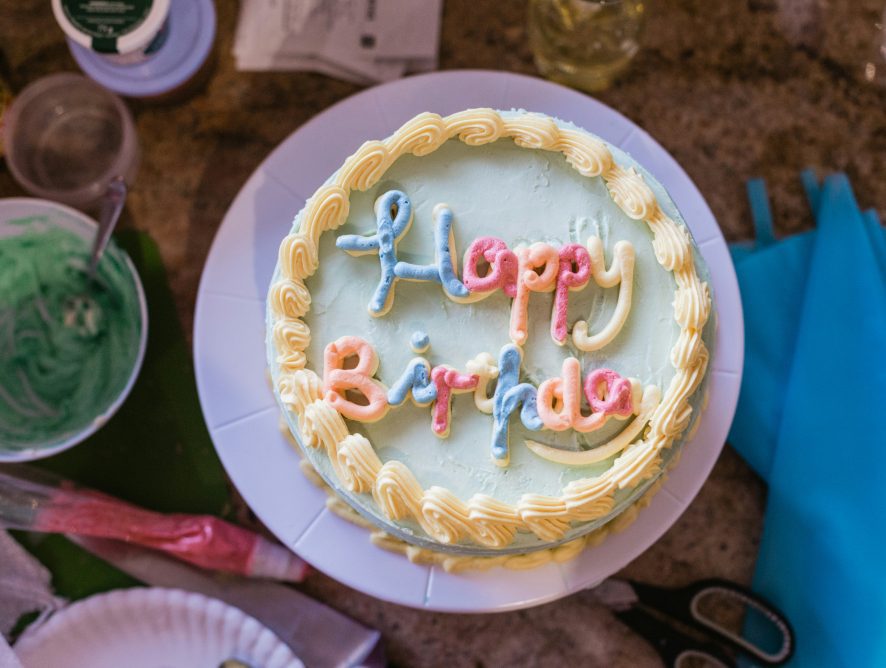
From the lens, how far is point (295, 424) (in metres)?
1.25

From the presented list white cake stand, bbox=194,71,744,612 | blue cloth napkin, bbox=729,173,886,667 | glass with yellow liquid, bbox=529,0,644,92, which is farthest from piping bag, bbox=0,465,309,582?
glass with yellow liquid, bbox=529,0,644,92

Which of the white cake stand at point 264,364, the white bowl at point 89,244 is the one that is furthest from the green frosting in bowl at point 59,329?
the white cake stand at point 264,364

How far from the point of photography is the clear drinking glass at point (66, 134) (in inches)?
64.3

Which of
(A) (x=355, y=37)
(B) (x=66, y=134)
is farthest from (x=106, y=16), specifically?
(A) (x=355, y=37)

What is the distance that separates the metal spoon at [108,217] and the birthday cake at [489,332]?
432mm

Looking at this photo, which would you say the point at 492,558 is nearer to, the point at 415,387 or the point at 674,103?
the point at 415,387

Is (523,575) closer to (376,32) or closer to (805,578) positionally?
(805,578)

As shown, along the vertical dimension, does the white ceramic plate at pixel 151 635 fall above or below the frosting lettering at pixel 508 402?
below

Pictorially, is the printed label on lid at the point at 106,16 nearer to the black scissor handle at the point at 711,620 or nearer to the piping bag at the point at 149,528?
the piping bag at the point at 149,528

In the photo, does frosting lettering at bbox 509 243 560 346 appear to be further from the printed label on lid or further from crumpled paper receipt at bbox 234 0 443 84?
the printed label on lid

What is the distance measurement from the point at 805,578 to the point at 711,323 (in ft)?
1.68

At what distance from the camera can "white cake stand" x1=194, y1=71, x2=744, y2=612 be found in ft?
4.36

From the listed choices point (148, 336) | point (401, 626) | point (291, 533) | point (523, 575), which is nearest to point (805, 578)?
point (523, 575)

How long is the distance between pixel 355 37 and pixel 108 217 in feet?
1.82
